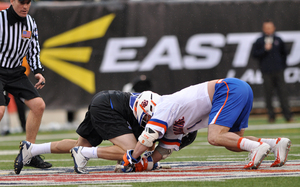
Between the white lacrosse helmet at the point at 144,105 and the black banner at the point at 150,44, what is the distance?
6439 mm

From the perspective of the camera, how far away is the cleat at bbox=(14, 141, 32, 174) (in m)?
4.29

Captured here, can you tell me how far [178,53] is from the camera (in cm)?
1105

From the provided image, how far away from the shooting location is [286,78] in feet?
36.6

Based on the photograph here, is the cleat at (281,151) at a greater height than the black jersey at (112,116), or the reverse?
the black jersey at (112,116)

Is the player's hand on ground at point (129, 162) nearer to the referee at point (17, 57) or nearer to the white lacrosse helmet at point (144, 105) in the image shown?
the white lacrosse helmet at point (144, 105)

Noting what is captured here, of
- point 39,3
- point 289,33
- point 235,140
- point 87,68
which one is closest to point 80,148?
point 235,140

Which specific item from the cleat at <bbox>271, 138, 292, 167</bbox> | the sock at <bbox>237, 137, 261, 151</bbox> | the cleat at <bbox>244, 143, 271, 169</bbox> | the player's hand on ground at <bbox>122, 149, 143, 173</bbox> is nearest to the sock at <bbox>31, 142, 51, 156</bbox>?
the player's hand on ground at <bbox>122, 149, 143, 173</bbox>

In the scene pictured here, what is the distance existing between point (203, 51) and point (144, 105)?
7009 mm

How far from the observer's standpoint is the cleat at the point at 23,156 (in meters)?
4.29

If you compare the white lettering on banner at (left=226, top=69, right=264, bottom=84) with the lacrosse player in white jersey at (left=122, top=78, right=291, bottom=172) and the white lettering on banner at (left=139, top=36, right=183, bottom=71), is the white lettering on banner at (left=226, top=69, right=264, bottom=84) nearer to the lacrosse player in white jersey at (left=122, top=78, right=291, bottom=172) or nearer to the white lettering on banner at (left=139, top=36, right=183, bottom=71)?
the white lettering on banner at (left=139, top=36, right=183, bottom=71)

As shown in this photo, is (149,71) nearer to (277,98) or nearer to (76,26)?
(76,26)

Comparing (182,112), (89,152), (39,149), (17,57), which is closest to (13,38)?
(17,57)

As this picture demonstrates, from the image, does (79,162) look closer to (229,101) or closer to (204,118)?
(204,118)

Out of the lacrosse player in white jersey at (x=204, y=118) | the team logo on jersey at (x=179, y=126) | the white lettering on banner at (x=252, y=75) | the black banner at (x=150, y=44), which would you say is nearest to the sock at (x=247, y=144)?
the lacrosse player in white jersey at (x=204, y=118)
